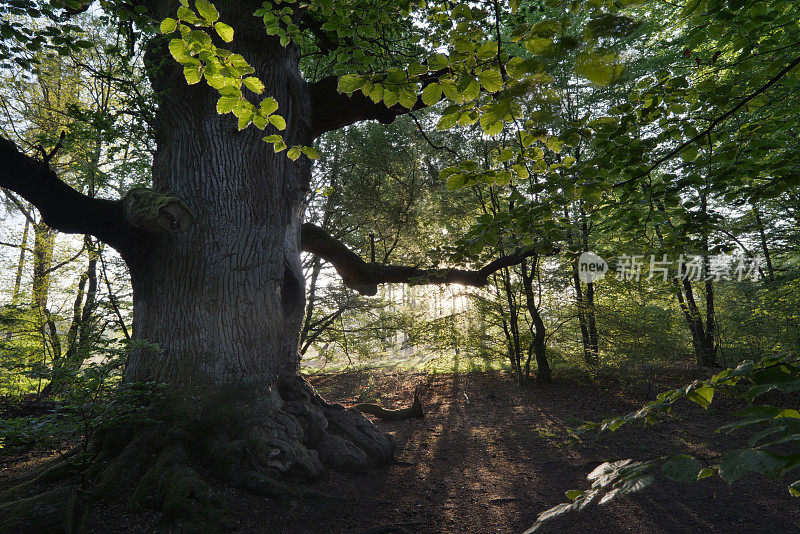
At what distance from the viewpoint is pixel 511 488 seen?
440 centimetres

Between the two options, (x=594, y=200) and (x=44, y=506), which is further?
(x=44, y=506)

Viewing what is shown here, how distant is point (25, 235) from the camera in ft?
36.3

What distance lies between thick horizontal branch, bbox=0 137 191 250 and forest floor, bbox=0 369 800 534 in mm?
2319

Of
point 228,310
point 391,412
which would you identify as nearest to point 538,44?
point 228,310

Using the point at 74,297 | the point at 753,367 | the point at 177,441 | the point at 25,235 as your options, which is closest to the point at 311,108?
the point at 177,441

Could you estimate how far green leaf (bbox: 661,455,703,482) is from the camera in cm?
84

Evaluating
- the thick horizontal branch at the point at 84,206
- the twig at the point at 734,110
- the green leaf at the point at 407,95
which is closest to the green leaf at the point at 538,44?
the green leaf at the point at 407,95

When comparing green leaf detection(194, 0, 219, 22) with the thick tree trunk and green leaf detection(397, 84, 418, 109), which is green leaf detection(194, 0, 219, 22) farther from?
the thick tree trunk

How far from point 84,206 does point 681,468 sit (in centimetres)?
461

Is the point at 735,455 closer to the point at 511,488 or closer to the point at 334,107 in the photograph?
the point at 511,488

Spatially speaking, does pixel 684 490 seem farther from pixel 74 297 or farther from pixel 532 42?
pixel 74 297

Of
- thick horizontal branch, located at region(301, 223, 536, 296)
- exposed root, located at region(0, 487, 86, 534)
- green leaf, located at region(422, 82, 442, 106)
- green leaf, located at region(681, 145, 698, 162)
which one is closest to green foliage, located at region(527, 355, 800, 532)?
green leaf, located at region(422, 82, 442, 106)

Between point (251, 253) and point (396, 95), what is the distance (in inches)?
107

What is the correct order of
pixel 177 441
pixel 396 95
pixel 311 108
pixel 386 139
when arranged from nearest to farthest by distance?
1. pixel 396 95
2. pixel 177 441
3. pixel 311 108
4. pixel 386 139
